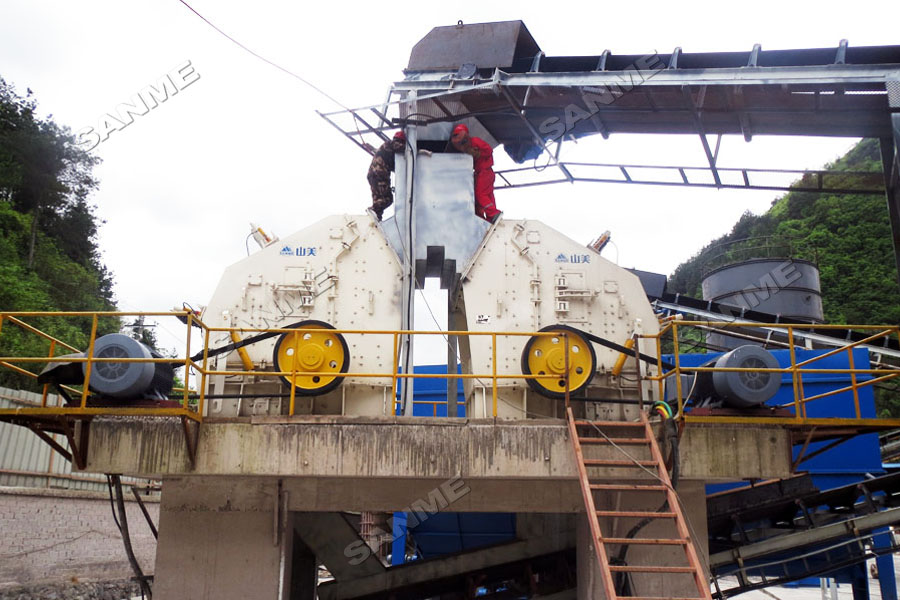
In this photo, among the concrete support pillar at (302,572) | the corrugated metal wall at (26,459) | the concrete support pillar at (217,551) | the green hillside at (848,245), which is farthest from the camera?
the green hillside at (848,245)

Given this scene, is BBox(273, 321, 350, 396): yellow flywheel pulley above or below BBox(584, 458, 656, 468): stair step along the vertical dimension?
above

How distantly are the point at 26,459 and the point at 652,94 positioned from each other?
13981mm

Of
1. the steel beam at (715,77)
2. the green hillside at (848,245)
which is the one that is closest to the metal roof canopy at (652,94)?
the steel beam at (715,77)

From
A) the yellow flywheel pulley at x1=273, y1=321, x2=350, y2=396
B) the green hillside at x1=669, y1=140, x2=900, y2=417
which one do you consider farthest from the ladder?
the green hillside at x1=669, y1=140, x2=900, y2=417

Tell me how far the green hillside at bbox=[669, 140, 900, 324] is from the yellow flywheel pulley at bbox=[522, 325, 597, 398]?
32.5m

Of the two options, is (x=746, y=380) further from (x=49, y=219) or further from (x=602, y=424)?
(x=49, y=219)

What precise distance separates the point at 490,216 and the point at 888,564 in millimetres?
10236

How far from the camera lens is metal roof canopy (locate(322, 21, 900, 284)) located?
10.2 m

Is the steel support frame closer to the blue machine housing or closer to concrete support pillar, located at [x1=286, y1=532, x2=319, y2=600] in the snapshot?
the blue machine housing

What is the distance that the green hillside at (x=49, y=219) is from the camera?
3044 centimetres

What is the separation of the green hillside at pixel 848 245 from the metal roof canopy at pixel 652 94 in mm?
29090

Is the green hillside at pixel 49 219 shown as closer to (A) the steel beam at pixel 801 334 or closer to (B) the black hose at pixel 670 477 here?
(A) the steel beam at pixel 801 334

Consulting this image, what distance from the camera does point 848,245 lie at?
154ft

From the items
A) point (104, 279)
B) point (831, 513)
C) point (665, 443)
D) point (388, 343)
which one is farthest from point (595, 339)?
point (104, 279)
